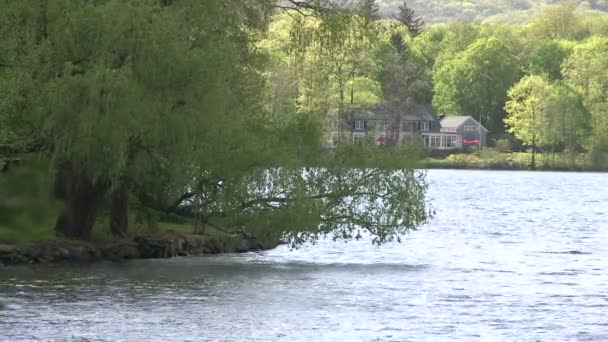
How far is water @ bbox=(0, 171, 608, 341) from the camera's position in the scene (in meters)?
27.7

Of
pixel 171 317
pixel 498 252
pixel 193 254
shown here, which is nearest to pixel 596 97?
pixel 498 252

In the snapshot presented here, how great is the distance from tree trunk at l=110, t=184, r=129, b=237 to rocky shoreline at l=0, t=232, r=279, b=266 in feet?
2.15

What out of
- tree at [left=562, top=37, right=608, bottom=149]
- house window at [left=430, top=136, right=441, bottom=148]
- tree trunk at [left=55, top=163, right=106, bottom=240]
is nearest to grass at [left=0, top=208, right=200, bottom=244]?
tree trunk at [left=55, top=163, right=106, bottom=240]

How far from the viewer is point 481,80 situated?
586 ft

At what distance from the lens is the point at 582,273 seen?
43.0 meters

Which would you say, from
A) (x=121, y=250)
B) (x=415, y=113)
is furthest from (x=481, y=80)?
(x=121, y=250)

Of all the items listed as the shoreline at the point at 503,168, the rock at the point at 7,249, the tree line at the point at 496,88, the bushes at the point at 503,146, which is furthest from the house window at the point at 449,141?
the rock at the point at 7,249

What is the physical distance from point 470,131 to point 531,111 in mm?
19131

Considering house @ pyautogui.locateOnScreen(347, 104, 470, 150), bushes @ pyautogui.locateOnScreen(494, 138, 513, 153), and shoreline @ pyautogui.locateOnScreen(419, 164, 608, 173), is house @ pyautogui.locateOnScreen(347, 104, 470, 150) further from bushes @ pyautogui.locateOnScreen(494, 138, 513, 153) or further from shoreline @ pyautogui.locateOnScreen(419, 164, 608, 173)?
bushes @ pyautogui.locateOnScreen(494, 138, 513, 153)

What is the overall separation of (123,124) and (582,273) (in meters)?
16.4

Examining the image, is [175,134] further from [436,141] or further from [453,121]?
[436,141]

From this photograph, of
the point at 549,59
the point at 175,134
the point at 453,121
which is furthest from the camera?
the point at 549,59

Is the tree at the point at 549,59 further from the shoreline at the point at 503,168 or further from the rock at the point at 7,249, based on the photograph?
the rock at the point at 7,249

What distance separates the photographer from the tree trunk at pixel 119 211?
1687 inches
